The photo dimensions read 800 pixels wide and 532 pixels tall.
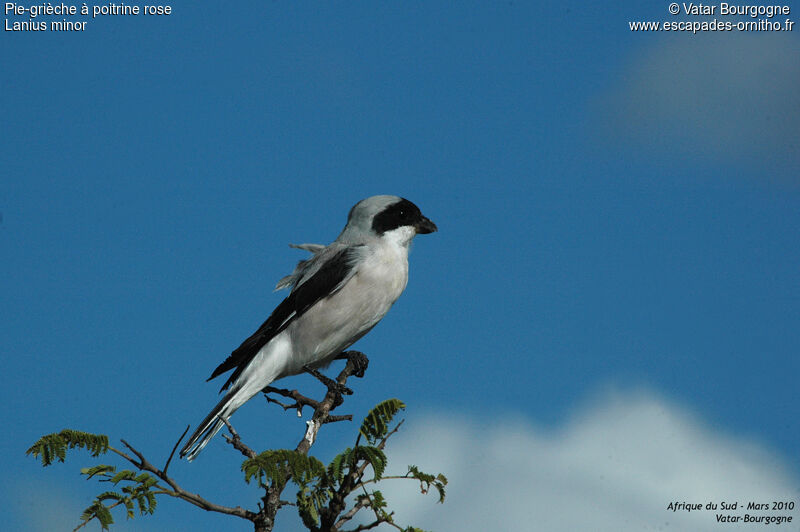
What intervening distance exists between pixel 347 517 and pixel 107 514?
118 cm

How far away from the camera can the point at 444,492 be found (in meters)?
4.29

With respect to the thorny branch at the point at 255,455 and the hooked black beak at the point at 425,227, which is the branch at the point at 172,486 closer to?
the thorny branch at the point at 255,455

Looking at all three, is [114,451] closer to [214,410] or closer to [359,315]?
[214,410]

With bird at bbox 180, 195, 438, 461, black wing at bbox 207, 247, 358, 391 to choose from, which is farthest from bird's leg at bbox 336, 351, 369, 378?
black wing at bbox 207, 247, 358, 391

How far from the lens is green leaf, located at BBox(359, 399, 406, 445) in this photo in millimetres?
4469

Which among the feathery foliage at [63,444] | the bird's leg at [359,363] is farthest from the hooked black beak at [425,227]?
the feathery foliage at [63,444]

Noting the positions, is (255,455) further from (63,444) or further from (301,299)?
(301,299)

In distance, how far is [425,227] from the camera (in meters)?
7.64

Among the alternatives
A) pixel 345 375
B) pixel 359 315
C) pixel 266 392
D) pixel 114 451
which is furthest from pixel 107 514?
pixel 359 315

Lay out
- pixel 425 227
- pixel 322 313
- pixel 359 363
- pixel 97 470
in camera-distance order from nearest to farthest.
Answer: pixel 97 470, pixel 359 363, pixel 322 313, pixel 425 227

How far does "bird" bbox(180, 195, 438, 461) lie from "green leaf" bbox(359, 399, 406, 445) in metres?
2.63

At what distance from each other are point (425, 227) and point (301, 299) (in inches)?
52.9

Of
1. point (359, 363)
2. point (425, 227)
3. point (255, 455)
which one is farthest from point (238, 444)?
point (425, 227)

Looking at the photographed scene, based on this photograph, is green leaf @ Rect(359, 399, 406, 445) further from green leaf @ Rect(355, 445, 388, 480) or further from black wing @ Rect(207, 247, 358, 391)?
black wing @ Rect(207, 247, 358, 391)
